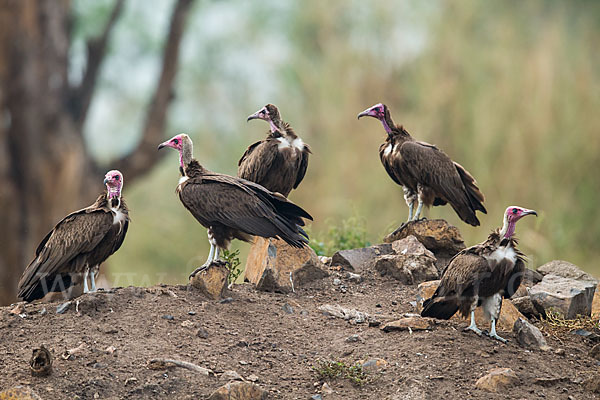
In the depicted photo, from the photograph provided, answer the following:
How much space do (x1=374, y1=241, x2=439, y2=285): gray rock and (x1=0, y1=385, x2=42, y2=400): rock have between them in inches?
126

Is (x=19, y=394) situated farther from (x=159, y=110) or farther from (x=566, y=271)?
(x=159, y=110)

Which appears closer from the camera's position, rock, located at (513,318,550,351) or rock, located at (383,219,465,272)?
rock, located at (513,318,550,351)

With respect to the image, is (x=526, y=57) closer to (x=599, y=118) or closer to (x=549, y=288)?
(x=599, y=118)

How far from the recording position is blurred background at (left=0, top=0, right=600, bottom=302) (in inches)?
452

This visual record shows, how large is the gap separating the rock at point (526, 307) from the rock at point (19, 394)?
348 centimetres

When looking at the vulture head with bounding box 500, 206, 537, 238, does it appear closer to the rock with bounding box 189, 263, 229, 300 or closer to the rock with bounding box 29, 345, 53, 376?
the rock with bounding box 189, 263, 229, 300

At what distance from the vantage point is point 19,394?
4.29 m

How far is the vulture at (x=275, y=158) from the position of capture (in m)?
6.86

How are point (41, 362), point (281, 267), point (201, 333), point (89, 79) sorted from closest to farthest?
point (41, 362) → point (201, 333) → point (281, 267) → point (89, 79)

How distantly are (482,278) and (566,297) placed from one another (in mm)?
1073

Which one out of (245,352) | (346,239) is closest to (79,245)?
(245,352)

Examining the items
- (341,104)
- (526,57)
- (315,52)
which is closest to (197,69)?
(315,52)

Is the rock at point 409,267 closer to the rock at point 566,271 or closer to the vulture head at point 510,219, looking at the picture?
the rock at point 566,271

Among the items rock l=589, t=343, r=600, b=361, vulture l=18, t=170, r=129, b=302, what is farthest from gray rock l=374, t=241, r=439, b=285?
vulture l=18, t=170, r=129, b=302
